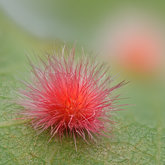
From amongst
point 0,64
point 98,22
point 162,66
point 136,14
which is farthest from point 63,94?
point 136,14

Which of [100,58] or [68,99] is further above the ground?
[100,58]

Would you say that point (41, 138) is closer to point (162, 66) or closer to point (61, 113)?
point (61, 113)

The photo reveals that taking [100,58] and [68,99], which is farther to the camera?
[100,58]
